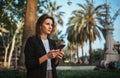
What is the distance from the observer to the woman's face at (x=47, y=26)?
12.2 feet

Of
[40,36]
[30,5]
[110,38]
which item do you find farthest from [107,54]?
[40,36]

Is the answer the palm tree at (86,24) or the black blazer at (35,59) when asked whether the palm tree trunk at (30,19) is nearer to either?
the black blazer at (35,59)

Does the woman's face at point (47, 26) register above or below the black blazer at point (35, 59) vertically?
above

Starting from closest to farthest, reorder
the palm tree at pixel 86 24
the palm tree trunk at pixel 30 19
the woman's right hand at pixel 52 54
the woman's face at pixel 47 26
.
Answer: the woman's right hand at pixel 52 54 → the woman's face at pixel 47 26 → the palm tree trunk at pixel 30 19 → the palm tree at pixel 86 24

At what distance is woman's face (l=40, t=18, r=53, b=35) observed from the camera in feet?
12.2

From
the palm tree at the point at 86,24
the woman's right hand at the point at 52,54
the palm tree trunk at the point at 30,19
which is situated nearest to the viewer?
the woman's right hand at the point at 52,54

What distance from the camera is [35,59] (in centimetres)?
357

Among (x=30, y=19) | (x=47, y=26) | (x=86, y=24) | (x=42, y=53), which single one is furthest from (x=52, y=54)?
(x=86, y=24)

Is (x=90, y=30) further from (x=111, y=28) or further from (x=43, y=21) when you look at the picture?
(x=43, y=21)

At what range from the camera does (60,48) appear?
11.7ft

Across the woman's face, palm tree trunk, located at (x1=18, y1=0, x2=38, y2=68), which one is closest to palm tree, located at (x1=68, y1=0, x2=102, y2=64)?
palm tree trunk, located at (x1=18, y1=0, x2=38, y2=68)

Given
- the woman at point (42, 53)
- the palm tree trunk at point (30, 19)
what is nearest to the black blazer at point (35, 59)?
the woman at point (42, 53)

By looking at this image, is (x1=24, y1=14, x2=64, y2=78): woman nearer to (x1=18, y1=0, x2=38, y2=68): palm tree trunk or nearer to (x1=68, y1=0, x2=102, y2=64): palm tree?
(x1=18, y1=0, x2=38, y2=68): palm tree trunk

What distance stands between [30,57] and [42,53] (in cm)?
14
